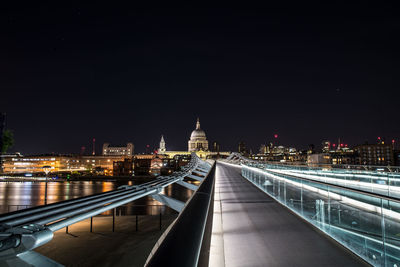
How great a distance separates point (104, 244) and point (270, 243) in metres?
14.6

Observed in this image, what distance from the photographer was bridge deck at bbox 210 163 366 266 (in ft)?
11.1

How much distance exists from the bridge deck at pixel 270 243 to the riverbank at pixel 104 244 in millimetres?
9785

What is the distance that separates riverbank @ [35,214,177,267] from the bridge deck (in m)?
9.78

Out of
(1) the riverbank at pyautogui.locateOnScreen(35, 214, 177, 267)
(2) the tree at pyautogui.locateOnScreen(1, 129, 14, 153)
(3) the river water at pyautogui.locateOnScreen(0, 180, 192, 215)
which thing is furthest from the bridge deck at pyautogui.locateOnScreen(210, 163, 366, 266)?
(2) the tree at pyautogui.locateOnScreen(1, 129, 14, 153)

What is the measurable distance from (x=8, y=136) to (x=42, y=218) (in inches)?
1776

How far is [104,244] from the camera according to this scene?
1588 cm

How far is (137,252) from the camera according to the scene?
48.2 ft

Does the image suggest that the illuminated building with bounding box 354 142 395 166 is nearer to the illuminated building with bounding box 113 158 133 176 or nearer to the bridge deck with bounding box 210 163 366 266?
the illuminated building with bounding box 113 158 133 176

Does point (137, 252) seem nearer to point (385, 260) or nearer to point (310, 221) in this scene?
point (310, 221)

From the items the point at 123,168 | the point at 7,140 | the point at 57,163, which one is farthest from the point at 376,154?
the point at 57,163

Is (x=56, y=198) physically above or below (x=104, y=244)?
below

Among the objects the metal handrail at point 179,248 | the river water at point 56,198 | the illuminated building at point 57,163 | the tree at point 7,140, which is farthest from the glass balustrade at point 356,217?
the illuminated building at point 57,163

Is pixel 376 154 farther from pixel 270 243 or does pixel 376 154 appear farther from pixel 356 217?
pixel 270 243

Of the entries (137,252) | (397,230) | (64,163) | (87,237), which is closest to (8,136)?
(87,237)
